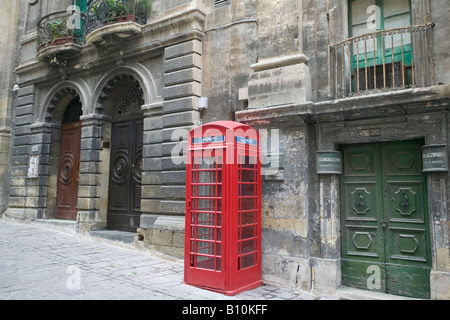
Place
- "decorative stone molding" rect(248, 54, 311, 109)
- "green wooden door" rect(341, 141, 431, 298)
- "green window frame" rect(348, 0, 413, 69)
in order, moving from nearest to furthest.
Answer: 1. "green wooden door" rect(341, 141, 431, 298)
2. "green window frame" rect(348, 0, 413, 69)
3. "decorative stone molding" rect(248, 54, 311, 109)

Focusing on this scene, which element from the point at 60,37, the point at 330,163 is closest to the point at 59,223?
the point at 60,37

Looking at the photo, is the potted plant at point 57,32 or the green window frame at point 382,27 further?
the potted plant at point 57,32

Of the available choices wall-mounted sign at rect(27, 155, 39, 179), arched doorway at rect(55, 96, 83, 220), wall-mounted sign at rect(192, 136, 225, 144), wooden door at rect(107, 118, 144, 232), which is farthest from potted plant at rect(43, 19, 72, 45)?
wall-mounted sign at rect(192, 136, 225, 144)

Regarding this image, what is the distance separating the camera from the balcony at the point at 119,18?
913cm

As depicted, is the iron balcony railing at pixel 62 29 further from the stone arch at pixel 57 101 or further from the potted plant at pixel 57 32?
the stone arch at pixel 57 101

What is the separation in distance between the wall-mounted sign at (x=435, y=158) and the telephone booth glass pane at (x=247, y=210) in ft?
8.77

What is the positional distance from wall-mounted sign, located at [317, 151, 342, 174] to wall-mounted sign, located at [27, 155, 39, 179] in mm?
9355

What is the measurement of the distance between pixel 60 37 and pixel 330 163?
906 cm

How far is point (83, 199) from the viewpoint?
395 inches

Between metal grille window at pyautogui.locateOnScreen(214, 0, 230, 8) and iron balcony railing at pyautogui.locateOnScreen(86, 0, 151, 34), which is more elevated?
iron balcony railing at pyautogui.locateOnScreen(86, 0, 151, 34)

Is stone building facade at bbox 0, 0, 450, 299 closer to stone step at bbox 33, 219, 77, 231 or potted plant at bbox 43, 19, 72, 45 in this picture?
potted plant at bbox 43, 19, 72, 45

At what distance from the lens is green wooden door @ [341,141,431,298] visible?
5.64 metres

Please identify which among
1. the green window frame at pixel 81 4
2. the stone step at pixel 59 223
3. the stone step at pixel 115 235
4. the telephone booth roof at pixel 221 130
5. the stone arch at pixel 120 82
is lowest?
the stone step at pixel 115 235

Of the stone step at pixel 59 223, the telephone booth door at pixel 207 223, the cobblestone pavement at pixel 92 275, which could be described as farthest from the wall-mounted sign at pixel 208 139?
the stone step at pixel 59 223
